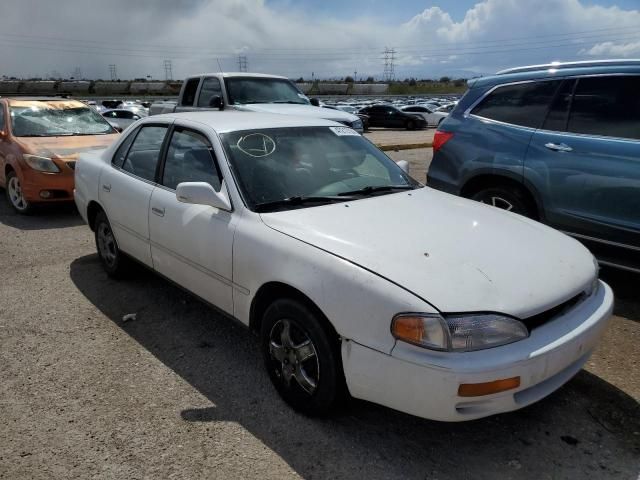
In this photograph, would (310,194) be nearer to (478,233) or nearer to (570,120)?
(478,233)

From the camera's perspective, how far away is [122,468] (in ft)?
8.11

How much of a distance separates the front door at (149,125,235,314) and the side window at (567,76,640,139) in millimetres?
3152

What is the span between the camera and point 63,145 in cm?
741

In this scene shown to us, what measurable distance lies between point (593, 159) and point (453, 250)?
232cm

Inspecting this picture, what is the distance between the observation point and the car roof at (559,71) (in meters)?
4.29

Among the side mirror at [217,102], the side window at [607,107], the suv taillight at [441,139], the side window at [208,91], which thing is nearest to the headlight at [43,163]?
the side mirror at [217,102]

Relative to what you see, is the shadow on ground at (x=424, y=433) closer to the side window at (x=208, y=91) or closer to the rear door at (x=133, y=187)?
the rear door at (x=133, y=187)

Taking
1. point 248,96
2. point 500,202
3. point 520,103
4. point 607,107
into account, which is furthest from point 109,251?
point 248,96

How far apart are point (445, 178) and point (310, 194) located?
2560mm

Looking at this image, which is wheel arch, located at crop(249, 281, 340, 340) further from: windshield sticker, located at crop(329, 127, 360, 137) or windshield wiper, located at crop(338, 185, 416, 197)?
windshield sticker, located at crop(329, 127, 360, 137)

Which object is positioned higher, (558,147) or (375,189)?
(558,147)

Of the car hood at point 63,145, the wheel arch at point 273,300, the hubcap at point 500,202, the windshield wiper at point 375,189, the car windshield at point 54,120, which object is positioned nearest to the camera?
the wheel arch at point 273,300

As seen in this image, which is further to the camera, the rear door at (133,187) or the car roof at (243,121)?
the rear door at (133,187)

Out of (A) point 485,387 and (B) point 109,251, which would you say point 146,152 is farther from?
(A) point 485,387
